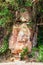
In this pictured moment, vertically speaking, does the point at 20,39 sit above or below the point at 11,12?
below

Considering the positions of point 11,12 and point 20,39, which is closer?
point 20,39

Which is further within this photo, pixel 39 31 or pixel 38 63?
pixel 39 31

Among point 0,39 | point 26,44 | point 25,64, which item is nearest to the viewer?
point 25,64

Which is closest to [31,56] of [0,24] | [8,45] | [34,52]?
[34,52]

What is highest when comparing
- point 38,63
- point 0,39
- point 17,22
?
point 17,22

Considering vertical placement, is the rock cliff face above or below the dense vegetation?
below

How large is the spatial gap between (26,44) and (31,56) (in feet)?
1.35

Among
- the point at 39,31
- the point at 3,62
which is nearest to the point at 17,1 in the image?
the point at 39,31

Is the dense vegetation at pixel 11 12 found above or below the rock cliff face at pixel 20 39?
above

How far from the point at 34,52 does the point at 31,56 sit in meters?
0.17

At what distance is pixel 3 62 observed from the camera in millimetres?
8484

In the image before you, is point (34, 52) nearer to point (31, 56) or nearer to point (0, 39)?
point (31, 56)

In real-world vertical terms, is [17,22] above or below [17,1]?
below

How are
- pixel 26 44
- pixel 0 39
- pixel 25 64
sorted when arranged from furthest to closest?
pixel 0 39 < pixel 26 44 < pixel 25 64
